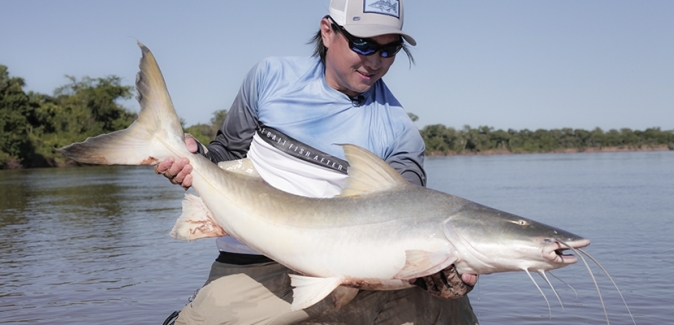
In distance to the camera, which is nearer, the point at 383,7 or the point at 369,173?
the point at 369,173

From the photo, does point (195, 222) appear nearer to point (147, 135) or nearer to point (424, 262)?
point (147, 135)

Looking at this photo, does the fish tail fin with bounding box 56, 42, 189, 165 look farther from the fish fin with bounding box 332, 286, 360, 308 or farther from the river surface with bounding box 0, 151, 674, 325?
the river surface with bounding box 0, 151, 674, 325

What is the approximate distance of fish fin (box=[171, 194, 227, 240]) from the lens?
379 centimetres

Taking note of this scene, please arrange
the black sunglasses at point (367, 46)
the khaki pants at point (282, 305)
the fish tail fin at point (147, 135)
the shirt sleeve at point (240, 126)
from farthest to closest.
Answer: the shirt sleeve at point (240, 126) < the khaki pants at point (282, 305) < the black sunglasses at point (367, 46) < the fish tail fin at point (147, 135)

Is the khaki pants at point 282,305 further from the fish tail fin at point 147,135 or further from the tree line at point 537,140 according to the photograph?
the tree line at point 537,140

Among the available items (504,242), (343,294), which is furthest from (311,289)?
(504,242)

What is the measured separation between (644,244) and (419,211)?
10262 mm

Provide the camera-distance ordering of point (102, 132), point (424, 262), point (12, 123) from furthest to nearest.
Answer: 1. point (102, 132)
2. point (12, 123)
3. point (424, 262)

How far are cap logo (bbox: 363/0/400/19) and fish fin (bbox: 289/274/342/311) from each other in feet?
4.87

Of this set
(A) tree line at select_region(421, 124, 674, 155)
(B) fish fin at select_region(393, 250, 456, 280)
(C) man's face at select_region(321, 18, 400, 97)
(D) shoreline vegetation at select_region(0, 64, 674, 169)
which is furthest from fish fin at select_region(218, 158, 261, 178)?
(A) tree line at select_region(421, 124, 674, 155)

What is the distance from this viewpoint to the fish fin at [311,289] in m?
3.26

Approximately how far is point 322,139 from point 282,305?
0.99 m

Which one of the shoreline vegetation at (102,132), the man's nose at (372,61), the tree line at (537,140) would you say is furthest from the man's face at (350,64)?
the tree line at (537,140)

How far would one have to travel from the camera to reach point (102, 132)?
73.1 metres
